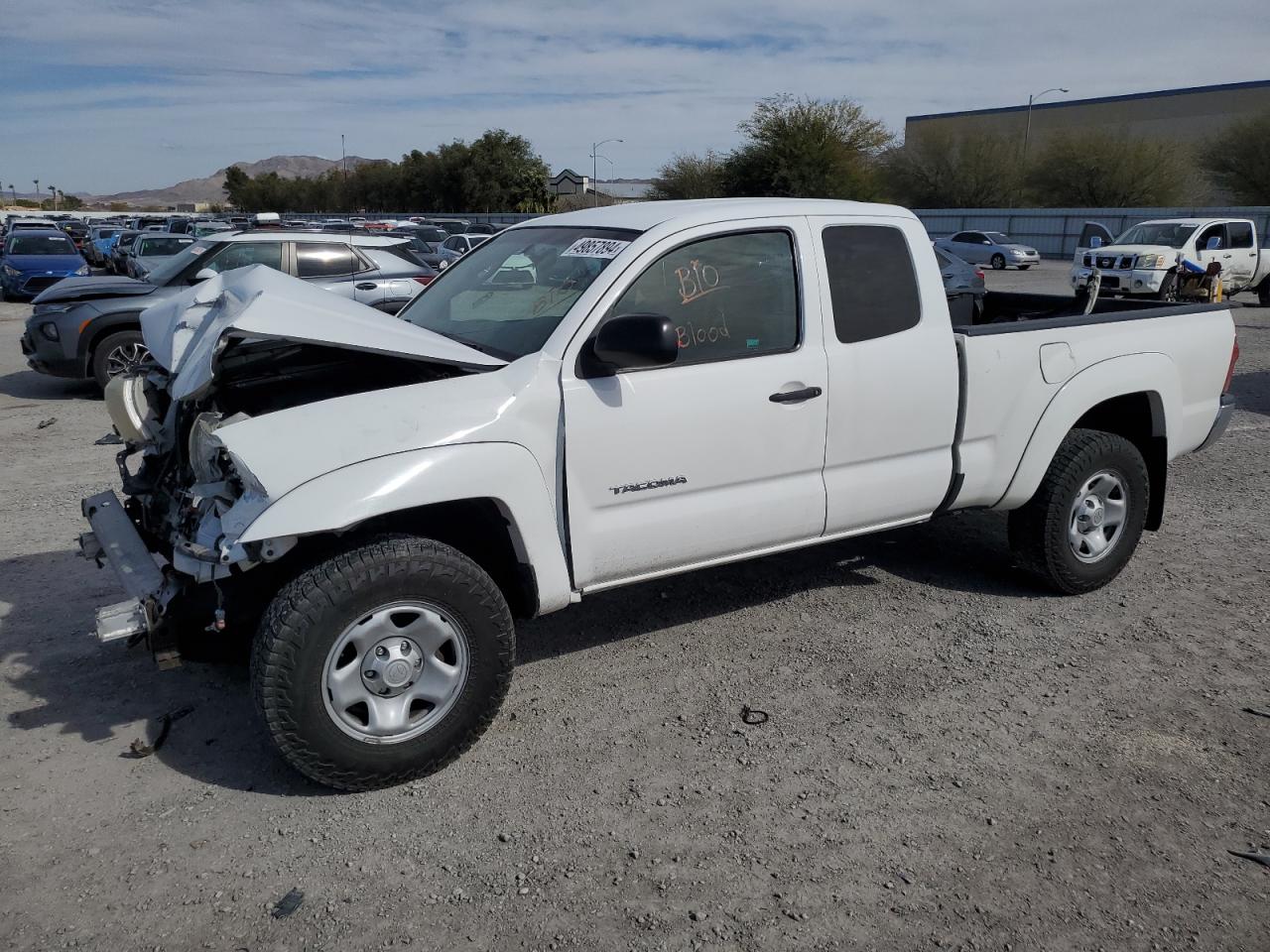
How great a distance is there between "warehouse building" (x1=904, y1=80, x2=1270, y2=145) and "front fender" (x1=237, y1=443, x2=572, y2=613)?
58534mm

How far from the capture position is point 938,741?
3.85m

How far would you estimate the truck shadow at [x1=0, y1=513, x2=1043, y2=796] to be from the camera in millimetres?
3803

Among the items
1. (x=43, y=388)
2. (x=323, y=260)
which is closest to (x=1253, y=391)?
(x=323, y=260)

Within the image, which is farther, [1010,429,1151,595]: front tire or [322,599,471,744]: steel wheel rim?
[1010,429,1151,595]: front tire

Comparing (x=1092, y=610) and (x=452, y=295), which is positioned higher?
(x=452, y=295)

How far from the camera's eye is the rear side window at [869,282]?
4.33 m

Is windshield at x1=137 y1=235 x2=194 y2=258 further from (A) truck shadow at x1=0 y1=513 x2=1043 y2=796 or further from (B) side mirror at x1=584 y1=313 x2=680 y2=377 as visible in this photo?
(B) side mirror at x1=584 y1=313 x2=680 y2=377

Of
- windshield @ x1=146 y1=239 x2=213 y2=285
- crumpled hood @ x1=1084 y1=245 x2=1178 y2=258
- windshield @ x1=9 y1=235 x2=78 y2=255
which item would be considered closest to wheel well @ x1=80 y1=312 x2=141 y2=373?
windshield @ x1=146 y1=239 x2=213 y2=285

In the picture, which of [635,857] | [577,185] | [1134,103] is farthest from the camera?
[1134,103]

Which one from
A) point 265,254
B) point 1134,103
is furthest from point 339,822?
point 1134,103

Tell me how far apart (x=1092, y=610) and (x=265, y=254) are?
8.75m

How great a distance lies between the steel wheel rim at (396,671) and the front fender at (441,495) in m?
0.36

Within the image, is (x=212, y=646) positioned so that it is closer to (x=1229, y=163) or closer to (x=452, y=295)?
(x=452, y=295)

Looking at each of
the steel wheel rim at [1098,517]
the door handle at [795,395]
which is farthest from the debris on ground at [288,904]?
the steel wheel rim at [1098,517]
